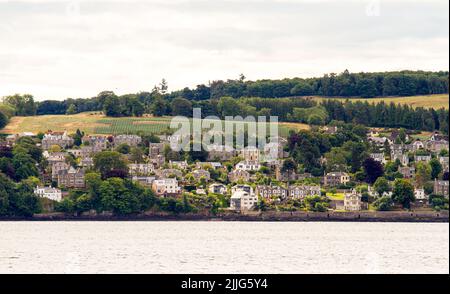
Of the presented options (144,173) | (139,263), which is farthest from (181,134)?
(139,263)

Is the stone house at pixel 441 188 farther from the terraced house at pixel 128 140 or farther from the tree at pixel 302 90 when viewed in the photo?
the tree at pixel 302 90

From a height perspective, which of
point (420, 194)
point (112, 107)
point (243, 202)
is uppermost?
point (112, 107)

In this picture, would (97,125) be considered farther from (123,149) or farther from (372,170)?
(372,170)

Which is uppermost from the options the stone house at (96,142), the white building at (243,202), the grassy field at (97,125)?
the grassy field at (97,125)

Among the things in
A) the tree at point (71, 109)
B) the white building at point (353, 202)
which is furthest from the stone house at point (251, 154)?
the tree at point (71, 109)

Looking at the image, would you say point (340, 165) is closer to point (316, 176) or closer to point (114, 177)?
point (316, 176)

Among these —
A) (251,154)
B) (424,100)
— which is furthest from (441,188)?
(424,100)
